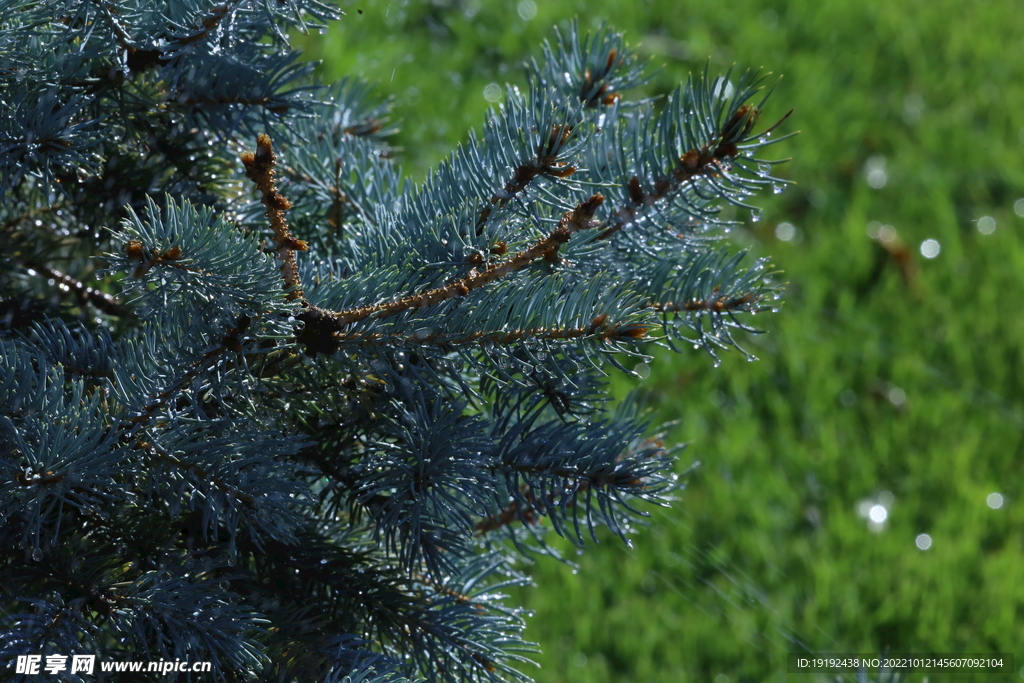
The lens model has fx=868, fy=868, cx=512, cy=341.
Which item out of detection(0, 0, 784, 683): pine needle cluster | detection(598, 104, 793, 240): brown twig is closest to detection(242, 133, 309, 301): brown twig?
detection(0, 0, 784, 683): pine needle cluster

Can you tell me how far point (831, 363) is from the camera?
248 cm

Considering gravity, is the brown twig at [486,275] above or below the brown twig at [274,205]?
below

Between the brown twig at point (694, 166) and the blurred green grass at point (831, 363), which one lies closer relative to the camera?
the brown twig at point (694, 166)

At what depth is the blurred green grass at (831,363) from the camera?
6.28 feet

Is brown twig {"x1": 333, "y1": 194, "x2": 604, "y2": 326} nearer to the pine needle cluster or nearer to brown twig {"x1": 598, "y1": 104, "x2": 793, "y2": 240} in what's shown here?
the pine needle cluster

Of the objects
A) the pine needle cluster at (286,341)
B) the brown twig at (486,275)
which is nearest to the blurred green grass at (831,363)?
the pine needle cluster at (286,341)

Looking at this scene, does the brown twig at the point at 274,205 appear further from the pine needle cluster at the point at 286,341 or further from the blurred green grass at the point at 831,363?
the blurred green grass at the point at 831,363

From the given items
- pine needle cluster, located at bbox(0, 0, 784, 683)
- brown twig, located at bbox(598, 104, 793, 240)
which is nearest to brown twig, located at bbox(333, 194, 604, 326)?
pine needle cluster, located at bbox(0, 0, 784, 683)

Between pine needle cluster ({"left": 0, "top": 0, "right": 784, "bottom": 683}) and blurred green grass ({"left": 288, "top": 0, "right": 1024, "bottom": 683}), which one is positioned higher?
blurred green grass ({"left": 288, "top": 0, "right": 1024, "bottom": 683})

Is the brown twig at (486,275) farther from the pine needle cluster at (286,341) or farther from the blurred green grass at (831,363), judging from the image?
the blurred green grass at (831,363)

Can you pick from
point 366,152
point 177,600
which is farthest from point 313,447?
point 366,152

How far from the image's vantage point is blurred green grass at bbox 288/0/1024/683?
1.91m

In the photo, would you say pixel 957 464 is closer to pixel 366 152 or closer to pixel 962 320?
pixel 962 320

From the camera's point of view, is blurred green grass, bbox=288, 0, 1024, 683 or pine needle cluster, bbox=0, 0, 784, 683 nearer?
pine needle cluster, bbox=0, 0, 784, 683
